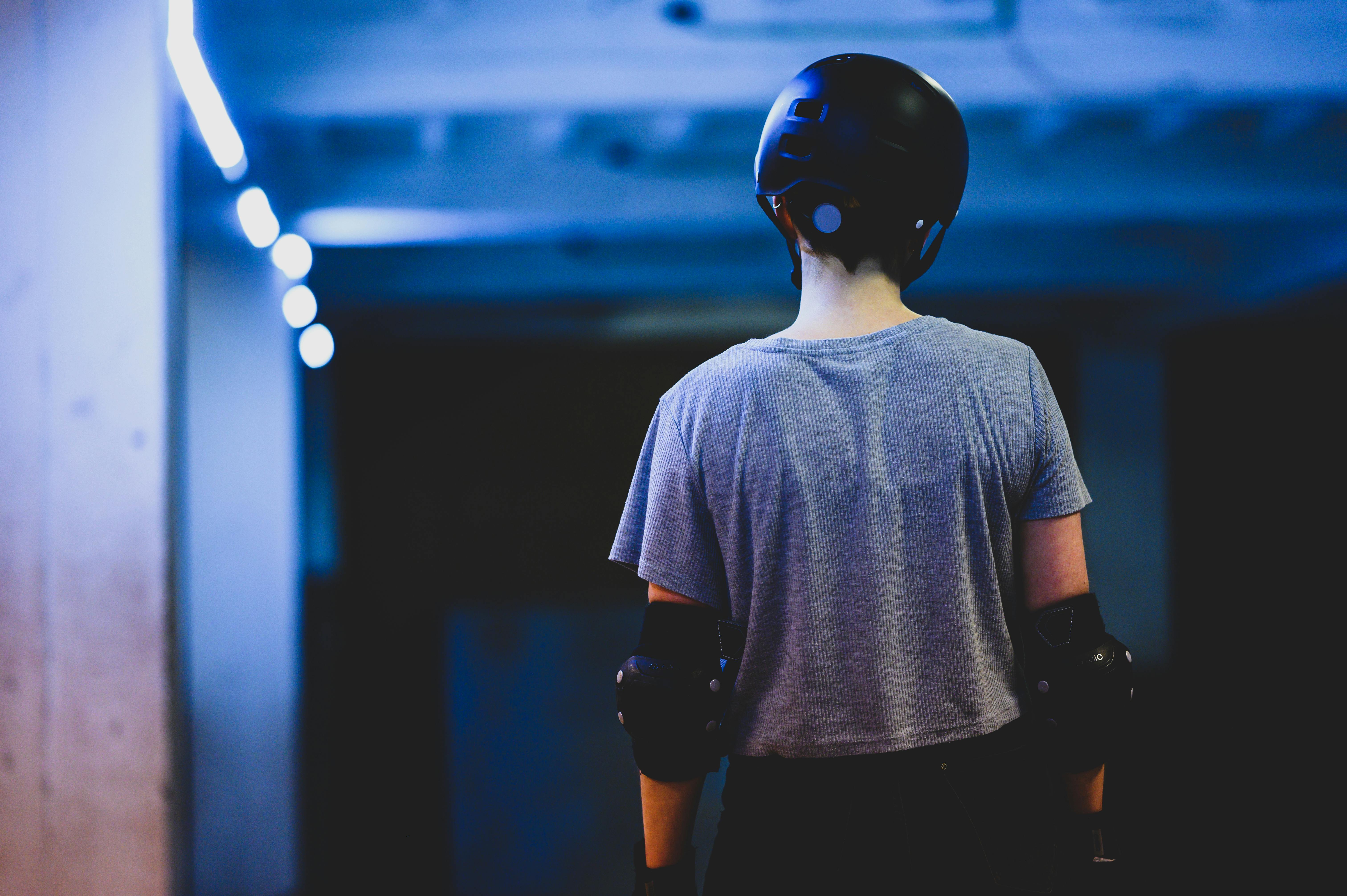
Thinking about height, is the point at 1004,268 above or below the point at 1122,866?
above

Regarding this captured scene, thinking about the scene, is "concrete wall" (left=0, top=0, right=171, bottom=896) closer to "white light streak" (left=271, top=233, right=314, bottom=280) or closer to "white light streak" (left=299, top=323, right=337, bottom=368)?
"white light streak" (left=271, top=233, right=314, bottom=280)

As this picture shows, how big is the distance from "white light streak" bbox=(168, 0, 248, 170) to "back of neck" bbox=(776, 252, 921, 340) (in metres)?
1.83

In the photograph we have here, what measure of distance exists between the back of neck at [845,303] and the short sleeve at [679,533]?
0.62 ft

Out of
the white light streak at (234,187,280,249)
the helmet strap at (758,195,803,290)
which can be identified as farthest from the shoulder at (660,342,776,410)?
the white light streak at (234,187,280,249)

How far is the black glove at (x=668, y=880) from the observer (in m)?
0.82

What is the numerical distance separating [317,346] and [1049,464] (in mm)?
3750

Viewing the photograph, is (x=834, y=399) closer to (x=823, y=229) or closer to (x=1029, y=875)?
(x=823, y=229)

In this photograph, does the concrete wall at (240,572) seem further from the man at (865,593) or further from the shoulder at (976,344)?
the shoulder at (976,344)

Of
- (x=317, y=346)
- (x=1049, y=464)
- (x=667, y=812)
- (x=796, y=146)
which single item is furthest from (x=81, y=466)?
(x=317, y=346)

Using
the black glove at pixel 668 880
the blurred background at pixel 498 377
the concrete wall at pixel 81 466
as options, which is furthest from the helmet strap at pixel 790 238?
the concrete wall at pixel 81 466

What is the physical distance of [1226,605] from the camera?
4.19m

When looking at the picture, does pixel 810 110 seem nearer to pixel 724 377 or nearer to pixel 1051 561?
pixel 724 377

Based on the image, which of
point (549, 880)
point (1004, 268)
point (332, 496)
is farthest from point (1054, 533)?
point (332, 496)

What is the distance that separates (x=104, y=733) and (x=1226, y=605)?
212 inches
